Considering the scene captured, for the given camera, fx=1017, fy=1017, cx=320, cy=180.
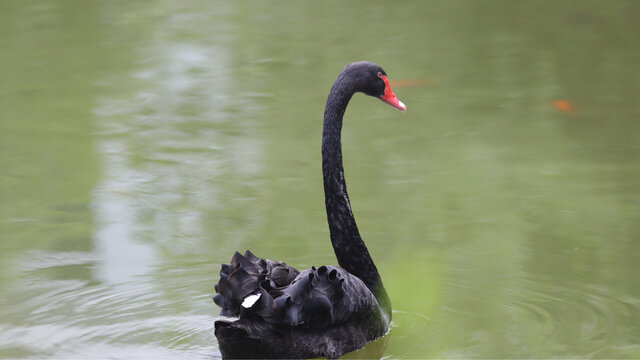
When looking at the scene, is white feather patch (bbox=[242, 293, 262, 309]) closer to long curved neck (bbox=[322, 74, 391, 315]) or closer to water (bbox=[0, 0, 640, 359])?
water (bbox=[0, 0, 640, 359])

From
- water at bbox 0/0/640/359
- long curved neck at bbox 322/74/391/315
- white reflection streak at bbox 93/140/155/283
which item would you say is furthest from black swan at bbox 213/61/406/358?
white reflection streak at bbox 93/140/155/283

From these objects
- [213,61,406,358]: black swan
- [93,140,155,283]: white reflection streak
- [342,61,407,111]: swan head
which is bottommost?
Result: [93,140,155,283]: white reflection streak

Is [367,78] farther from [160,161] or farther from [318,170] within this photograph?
[160,161]

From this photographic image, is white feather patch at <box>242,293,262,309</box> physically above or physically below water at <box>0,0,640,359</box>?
above

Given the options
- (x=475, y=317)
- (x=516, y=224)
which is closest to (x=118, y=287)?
(x=475, y=317)

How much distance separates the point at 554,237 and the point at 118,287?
1.89 metres

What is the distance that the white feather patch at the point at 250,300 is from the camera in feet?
10.0

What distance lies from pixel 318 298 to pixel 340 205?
62 cm

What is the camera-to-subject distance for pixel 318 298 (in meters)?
3.18

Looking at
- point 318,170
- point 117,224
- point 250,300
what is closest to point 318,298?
point 250,300

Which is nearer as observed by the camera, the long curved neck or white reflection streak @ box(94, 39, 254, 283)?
the long curved neck

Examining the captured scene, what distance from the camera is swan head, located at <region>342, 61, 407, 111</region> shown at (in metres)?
3.82

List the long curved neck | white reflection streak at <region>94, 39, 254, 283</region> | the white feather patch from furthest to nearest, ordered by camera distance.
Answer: white reflection streak at <region>94, 39, 254, 283</region>, the long curved neck, the white feather patch

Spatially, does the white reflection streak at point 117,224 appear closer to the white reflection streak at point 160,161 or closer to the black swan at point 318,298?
the white reflection streak at point 160,161
